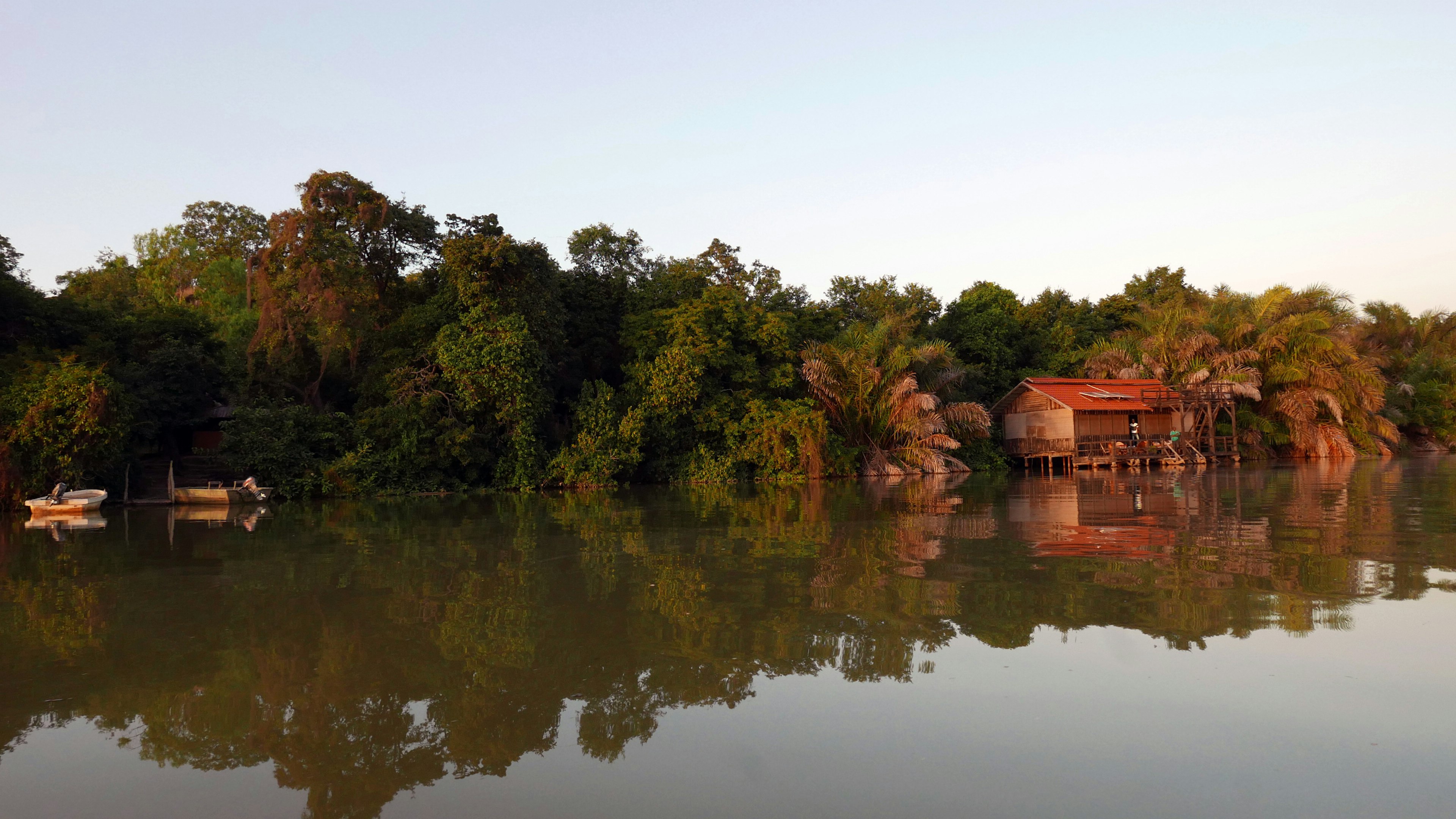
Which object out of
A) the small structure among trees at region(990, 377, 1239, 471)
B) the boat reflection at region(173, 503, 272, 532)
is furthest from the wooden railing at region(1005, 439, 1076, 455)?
the boat reflection at region(173, 503, 272, 532)

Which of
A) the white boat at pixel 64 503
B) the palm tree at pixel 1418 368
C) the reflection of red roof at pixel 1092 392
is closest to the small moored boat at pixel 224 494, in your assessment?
the white boat at pixel 64 503

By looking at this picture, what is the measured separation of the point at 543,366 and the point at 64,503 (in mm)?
12710

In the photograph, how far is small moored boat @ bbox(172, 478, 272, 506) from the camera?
74.7 feet

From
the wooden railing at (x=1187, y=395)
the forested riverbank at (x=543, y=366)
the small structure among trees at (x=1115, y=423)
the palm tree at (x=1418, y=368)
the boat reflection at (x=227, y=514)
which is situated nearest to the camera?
the boat reflection at (x=227, y=514)


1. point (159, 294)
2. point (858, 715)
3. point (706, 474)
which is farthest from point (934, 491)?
point (159, 294)

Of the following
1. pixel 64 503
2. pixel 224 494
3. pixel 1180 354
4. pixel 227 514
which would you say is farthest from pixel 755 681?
pixel 1180 354

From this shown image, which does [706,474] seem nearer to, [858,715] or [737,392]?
[737,392]

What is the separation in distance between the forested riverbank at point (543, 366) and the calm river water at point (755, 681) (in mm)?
13456

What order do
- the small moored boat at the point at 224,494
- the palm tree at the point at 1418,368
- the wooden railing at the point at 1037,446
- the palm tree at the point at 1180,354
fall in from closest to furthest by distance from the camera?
the small moored boat at the point at 224,494
the wooden railing at the point at 1037,446
the palm tree at the point at 1180,354
the palm tree at the point at 1418,368

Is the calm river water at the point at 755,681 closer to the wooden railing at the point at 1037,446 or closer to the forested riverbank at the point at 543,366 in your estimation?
the forested riverbank at the point at 543,366

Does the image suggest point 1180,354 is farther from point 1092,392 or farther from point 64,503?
point 64,503

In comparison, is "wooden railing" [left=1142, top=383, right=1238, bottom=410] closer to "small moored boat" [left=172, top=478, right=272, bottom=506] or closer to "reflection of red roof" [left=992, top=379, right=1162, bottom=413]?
"reflection of red roof" [left=992, top=379, right=1162, bottom=413]

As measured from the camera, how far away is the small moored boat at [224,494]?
2277 cm

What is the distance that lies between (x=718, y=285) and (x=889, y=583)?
2468 centimetres
